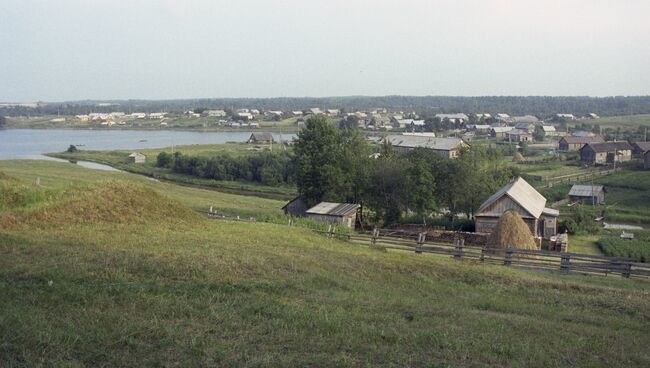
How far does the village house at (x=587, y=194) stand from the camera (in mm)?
51562

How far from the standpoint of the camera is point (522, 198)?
35.2 metres

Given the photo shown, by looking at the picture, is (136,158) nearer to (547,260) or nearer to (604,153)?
(604,153)

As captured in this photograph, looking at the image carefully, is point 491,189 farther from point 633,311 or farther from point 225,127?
point 225,127

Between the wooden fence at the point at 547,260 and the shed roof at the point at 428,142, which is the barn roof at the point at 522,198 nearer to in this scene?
the wooden fence at the point at 547,260

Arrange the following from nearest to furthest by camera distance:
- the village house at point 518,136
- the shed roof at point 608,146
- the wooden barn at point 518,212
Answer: the wooden barn at point 518,212, the shed roof at point 608,146, the village house at point 518,136

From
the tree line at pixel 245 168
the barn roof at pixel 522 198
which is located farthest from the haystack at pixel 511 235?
the tree line at pixel 245 168

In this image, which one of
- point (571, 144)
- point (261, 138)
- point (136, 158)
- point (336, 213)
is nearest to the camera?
point (336, 213)

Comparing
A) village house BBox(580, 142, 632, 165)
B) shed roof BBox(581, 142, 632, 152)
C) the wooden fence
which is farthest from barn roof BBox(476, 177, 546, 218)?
shed roof BBox(581, 142, 632, 152)

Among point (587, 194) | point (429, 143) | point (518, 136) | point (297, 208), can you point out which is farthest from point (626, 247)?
point (518, 136)

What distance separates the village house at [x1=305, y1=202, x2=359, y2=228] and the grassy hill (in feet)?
48.5

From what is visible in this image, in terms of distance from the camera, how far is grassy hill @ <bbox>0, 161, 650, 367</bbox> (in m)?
8.78

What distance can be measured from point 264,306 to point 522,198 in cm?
2690

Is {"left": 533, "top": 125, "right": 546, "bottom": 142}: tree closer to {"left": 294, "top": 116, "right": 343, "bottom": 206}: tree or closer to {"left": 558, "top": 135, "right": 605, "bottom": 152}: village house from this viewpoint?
{"left": 558, "top": 135, "right": 605, "bottom": 152}: village house

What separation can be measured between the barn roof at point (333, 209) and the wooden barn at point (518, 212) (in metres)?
6.96
